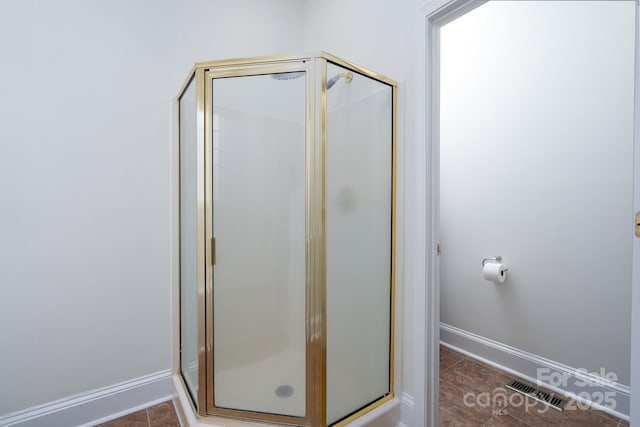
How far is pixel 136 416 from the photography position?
5.43 ft

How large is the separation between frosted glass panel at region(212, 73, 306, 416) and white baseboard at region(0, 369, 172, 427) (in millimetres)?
640

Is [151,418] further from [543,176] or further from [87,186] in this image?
[543,176]

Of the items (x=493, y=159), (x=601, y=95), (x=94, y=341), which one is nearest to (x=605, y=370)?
(x=493, y=159)

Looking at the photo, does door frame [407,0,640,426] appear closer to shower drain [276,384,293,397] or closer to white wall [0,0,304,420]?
shower drain [276,384,293,397]

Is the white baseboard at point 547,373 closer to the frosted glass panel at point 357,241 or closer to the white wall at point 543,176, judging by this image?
the white wall at point 543,176

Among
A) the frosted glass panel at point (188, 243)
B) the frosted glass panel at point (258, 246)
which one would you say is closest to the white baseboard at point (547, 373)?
the frosted glass panel at point (258, 246)

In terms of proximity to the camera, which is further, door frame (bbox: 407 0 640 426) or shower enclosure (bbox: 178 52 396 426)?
door frame (bbox: 407 0 640 426)

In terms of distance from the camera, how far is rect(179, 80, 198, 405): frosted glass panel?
4.77ft

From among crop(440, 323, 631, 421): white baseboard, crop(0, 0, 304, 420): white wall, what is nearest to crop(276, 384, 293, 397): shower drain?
crop(0, 0, 304, 420): white wall

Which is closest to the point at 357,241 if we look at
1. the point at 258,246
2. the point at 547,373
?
the point at 258,246

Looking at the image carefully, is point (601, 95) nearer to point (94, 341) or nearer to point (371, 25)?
point (371, 25)

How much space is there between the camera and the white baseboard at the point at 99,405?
1.45 m

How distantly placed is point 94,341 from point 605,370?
275 cm

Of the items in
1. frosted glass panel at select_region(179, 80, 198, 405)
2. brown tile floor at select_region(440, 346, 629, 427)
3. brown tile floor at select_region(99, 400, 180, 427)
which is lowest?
brown tile floor at select_region(99, 400, 180, 427)
